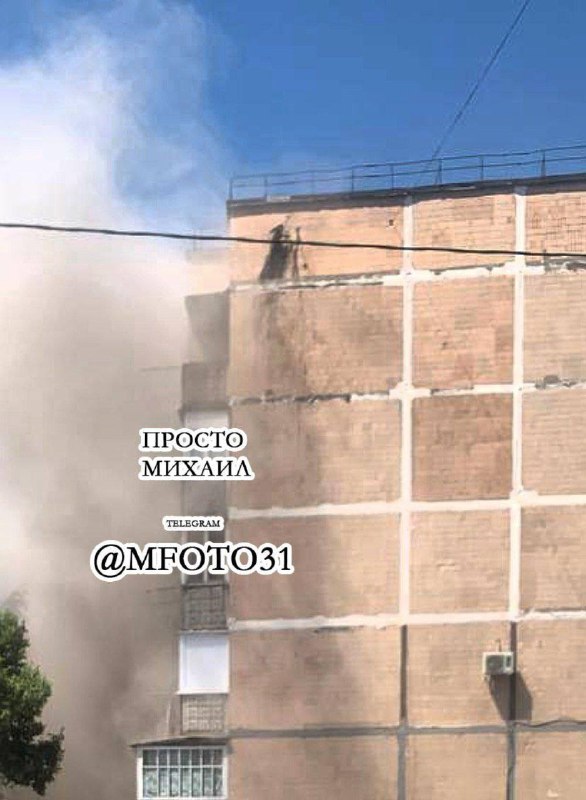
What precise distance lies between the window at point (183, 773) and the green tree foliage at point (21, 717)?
0.58 m

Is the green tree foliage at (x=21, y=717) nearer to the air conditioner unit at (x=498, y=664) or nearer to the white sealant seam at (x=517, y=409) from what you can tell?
the air conditioner unit at (x=498, y=664)

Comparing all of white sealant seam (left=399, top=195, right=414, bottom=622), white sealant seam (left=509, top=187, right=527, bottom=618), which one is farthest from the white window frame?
white sealant seam (left=509, top=187, right=527, bottom=618)

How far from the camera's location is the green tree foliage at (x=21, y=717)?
6289 millimetres

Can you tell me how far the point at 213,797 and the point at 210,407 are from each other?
8.00 feet

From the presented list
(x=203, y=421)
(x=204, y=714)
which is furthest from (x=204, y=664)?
(x=203, y=421)

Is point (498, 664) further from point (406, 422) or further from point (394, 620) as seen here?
point (406, 422)

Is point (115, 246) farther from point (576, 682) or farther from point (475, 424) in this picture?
point (576, 682)

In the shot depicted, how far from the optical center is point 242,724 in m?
6.72

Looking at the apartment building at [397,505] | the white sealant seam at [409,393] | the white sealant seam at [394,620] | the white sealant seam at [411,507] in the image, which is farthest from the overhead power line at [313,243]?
the white sealant seam at [394,620]

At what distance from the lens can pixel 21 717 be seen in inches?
250

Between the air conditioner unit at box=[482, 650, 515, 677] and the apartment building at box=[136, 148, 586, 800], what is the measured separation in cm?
2

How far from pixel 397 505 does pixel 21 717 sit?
8.55 ft

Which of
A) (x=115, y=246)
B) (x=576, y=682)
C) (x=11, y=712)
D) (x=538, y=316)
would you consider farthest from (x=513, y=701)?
(x=115, y=246)

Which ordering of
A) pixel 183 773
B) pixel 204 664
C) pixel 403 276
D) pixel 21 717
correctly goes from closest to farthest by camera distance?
pixel 21 717
pixel 183 773
pixel 204 664
pixel 403 276
